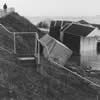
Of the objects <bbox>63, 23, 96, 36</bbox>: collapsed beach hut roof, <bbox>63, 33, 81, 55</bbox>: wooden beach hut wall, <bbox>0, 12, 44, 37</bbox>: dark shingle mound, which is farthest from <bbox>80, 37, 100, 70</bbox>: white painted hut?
<bbox>0, 12, 44, 37</bbox>: dark shingle mound

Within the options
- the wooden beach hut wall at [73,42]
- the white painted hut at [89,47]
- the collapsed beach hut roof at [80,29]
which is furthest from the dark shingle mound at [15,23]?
the white painted hut at [89,47]

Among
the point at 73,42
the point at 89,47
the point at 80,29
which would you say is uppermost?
the point at 80,29

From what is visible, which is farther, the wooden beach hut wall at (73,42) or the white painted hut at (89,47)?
the wooden beach hut wall at (73,42)

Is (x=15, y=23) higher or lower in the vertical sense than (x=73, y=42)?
higher

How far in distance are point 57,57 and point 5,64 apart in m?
7.05

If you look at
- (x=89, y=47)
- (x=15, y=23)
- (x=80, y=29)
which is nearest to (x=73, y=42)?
(x=80, y=29)

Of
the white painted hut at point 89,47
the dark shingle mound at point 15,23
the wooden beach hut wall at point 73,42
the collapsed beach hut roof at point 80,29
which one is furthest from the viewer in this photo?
the collapsed beach hut roof at point 80,29

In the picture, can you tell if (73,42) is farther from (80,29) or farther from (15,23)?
(15,23)

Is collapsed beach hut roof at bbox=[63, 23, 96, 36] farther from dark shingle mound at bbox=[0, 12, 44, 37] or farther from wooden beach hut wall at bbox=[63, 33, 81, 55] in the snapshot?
dark shingle mound at bbox=[0, 12, 44, 37]

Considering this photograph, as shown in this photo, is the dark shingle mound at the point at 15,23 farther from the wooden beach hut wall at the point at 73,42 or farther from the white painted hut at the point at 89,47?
the white painted hut at the point at 89,47

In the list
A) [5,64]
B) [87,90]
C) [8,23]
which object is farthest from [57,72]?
[8,23]

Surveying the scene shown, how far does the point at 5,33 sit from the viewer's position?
13.1 m

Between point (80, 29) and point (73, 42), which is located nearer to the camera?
point (73, 42)

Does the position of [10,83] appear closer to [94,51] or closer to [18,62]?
[18,62]
